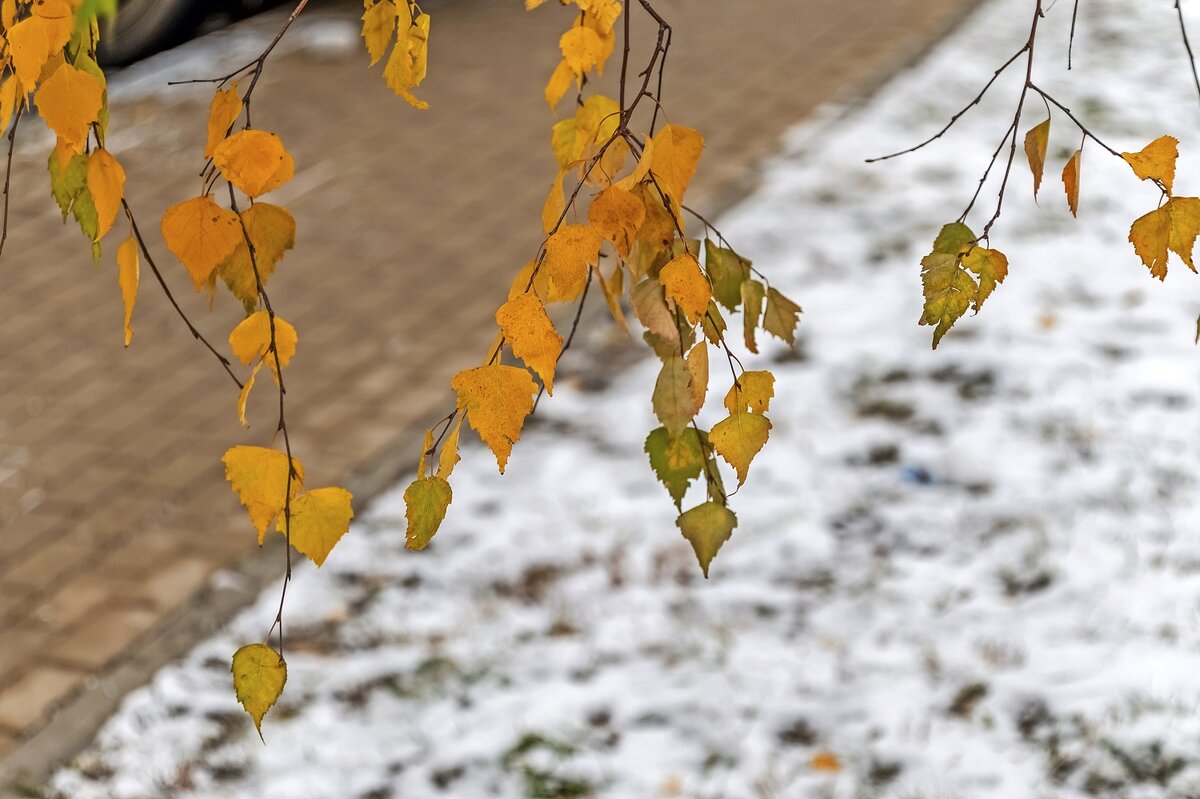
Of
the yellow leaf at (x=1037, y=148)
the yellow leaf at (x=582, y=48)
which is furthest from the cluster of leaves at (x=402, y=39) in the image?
the yellow leaf at (x=1037, y=148)

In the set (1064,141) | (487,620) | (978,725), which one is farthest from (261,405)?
(1064,141)

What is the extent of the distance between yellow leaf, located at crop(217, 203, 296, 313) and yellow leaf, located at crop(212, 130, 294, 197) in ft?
0.42

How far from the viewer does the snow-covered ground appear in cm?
271

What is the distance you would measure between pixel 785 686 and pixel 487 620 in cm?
67

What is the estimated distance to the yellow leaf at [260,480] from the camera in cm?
134

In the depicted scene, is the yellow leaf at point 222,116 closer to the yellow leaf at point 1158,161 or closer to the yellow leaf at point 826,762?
the yellow leaf at point 1158,161

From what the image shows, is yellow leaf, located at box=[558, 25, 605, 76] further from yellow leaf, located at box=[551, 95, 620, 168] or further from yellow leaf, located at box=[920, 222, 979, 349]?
yellow leaf, located at box=[920, 222, 979, 349]

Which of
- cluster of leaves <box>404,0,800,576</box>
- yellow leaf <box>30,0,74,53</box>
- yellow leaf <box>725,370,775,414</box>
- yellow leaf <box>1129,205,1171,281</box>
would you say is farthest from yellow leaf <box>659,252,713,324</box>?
yellow leaf <box>30,0,74,53</box>

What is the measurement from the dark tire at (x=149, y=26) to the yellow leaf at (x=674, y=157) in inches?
208

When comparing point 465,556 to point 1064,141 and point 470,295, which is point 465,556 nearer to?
point 470,295

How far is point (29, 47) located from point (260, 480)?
0.43 meters

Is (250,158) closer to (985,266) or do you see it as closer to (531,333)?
(531,333)

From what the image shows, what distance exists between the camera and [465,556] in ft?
10.9

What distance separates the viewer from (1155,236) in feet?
4.54
